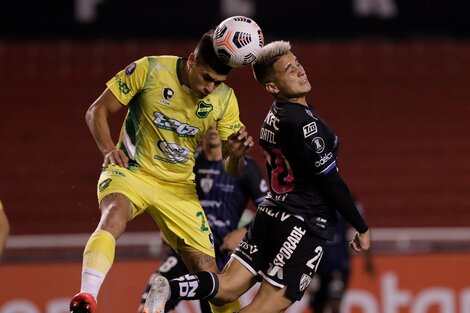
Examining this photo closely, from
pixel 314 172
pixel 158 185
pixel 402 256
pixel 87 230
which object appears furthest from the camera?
pixel 87 230

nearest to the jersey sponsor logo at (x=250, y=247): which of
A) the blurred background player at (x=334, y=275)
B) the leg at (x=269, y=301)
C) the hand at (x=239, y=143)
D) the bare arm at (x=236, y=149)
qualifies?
the leg at (x=269, y=301)

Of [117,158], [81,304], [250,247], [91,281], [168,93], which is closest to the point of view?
[81,304]

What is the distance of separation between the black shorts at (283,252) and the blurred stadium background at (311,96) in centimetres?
650

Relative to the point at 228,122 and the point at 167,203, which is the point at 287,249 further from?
the point at 228,122

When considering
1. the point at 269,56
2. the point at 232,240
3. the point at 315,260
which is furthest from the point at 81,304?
the point at 232,240

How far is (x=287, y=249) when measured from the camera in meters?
7.08

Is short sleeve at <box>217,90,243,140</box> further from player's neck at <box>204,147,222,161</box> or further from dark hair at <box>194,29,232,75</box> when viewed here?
player's neck at <box>204,147,222,161</box>

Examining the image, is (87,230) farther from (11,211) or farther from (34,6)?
(34,6)

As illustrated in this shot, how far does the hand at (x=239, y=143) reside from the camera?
7000 mm

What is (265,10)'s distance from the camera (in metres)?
14.8

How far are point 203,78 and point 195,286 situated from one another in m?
1.32

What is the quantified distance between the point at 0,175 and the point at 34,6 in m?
2.24

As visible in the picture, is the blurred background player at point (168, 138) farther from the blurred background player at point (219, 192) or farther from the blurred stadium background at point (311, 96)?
the blurred stadium background at point (311, 96)

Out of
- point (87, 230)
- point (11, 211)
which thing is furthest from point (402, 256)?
point (11, 211)
